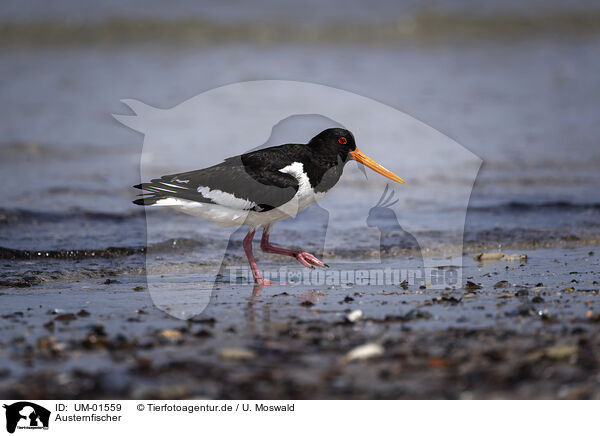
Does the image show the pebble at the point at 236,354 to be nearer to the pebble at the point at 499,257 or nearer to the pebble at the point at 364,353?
the pebble at the point at 364,353

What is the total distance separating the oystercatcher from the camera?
5719 mm

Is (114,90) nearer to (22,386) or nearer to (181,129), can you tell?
(181,129)

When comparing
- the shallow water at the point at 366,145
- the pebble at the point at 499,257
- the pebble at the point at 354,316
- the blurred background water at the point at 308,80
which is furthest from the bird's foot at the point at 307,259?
the pebble at the point at 354,316

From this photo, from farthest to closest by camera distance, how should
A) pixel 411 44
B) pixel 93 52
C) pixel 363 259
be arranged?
1. pixel 411 44
2. pixel 93 52
3. pixel 363 259

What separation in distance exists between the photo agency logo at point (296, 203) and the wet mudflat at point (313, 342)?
0.35m

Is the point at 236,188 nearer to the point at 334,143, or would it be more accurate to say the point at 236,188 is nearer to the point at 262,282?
the point at 262,282

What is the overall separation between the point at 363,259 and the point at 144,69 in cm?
1003

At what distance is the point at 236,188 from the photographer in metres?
5.76

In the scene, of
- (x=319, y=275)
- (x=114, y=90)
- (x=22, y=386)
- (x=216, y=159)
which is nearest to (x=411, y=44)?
(x=114, y=90)

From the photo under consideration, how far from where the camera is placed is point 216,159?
9531 millimetres
